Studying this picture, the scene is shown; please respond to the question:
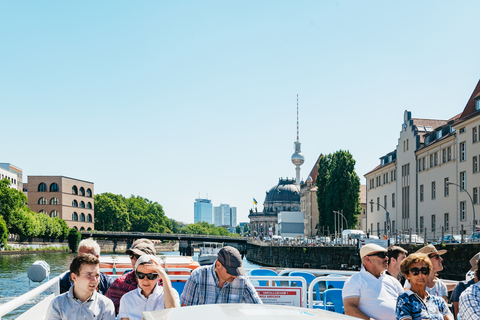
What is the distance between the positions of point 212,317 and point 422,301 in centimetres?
275

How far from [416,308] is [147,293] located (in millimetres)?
2346

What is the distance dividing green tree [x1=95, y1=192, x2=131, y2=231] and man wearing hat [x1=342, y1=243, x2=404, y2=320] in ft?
464

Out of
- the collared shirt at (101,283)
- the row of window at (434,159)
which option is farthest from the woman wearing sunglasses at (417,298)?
the row of window at (434,159)

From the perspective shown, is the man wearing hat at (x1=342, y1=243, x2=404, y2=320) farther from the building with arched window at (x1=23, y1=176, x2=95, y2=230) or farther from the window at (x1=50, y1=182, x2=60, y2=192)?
the window at (x1=50, y1=182, x2=60, y2=192)

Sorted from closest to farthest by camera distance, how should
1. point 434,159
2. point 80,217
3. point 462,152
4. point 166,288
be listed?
point 166,288 → point 462,152 → point 434,159 → point 80,217

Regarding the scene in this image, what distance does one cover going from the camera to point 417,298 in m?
5.40

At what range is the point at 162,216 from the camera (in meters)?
174

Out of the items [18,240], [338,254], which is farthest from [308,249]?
[18,240]

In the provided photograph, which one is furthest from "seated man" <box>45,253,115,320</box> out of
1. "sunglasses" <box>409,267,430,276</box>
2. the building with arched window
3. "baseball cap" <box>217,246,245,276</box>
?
the building with arched window

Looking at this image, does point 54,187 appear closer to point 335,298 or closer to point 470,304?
point 335,298

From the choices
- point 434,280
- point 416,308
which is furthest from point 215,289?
point 434,280

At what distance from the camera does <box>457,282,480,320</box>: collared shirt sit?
5.48 meters

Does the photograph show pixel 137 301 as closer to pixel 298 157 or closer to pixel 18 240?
pixel 18 240

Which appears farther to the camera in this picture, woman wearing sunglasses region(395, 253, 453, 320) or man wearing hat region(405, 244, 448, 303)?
man wearing hat region(405, 244, 448, 303)
